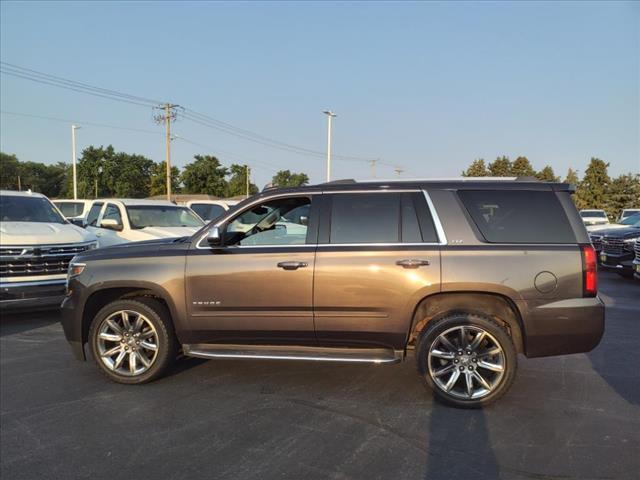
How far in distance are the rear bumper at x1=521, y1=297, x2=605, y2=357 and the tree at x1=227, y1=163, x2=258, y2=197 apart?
8718 cm

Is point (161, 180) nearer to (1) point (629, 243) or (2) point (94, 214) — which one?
(2) point (94, 214)

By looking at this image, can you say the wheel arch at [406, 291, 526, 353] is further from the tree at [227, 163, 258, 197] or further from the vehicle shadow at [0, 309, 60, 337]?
the tree at [227, 163, 258, 197]

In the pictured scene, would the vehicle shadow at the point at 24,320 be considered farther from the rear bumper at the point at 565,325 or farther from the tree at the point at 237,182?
the tree at the point at 237,182

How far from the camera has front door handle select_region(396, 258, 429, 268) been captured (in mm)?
4094

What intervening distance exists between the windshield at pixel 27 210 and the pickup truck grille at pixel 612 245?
39.8 ft

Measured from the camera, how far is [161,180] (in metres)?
82.4

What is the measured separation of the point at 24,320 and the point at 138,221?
362 centimetres

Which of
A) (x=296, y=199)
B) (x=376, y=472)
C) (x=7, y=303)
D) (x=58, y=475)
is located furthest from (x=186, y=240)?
(x=7, y=303)

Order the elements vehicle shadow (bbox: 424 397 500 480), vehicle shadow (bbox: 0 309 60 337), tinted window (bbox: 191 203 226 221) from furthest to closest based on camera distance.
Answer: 1. tinted window (bbox: 191 203 226 221)
2. vehicle shadow (bbox: 0 309 60 337)
3. vehicle shadow (bbox: 424 397 500 480)

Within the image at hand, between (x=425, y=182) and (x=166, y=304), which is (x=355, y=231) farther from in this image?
(x=166, y=304)

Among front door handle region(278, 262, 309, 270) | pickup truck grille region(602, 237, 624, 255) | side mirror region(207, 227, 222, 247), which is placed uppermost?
side mirror region(207, 227, 222, 247)

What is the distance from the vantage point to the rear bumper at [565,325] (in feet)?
13.0

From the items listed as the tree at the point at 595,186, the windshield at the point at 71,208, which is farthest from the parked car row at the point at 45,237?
the tree at the point at 595,186

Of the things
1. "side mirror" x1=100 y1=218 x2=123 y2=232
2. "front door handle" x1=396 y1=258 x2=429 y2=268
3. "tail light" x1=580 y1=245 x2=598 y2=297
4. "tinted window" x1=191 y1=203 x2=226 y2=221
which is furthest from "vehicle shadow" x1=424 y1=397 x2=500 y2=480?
"tinted window" x1=191 y1=203 x2=226 y2=221
